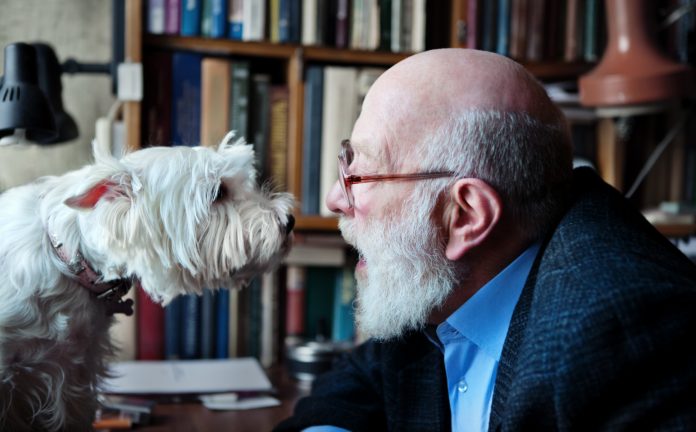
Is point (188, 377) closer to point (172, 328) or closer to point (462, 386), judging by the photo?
point (172, 328)

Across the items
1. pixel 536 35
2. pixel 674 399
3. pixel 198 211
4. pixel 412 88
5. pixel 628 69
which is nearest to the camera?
pixel 674 399

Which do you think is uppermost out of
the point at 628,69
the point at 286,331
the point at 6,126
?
the point at 628,69

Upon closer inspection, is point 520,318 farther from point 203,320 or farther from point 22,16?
point 22,16

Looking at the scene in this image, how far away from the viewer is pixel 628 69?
1.62 meters

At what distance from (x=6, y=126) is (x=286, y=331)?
94 cm

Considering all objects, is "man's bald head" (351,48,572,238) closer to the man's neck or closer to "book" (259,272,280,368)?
the man's neck

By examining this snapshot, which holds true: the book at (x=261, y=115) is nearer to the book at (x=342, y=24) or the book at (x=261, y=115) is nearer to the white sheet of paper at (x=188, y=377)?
the book at (x=342, y=24)

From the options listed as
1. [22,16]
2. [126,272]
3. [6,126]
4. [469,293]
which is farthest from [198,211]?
[22,16]

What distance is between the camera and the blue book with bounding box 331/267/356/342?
1799 millimetres

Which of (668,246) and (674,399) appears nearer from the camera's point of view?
(674,399)

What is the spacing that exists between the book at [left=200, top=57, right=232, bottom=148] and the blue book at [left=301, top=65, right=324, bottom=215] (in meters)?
0.19

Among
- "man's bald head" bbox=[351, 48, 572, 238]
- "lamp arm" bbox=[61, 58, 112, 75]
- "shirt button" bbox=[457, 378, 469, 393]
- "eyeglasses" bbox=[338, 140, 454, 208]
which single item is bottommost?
"shirt button" bbox=[457, 378, 469, 393]

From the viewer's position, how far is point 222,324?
1.70 meters

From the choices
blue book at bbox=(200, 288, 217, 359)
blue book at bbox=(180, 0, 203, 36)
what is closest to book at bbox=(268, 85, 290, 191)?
blue book at bbox=(180, 0, 203, 36)
